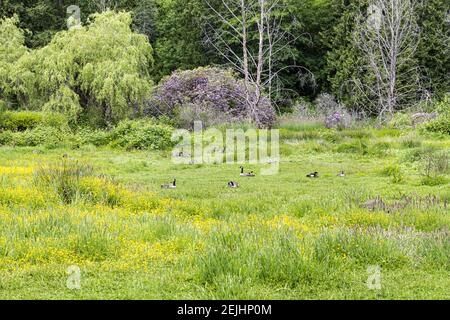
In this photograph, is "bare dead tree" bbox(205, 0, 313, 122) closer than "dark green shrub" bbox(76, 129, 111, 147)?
No

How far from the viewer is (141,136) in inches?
928

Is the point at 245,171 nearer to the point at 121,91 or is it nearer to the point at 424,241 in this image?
the point at 424,241

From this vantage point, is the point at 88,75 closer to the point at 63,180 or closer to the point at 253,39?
the point at 63,180

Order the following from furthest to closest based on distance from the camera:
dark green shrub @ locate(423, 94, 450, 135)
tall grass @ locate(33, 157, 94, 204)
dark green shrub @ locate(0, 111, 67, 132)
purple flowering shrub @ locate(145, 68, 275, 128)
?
1. purple flowering shrub @ locate(145, 68, 275, 128)
2. dark green shrub @ locate(0, 111, 67, 132)
3. dark green shrub @ locate(423, 94, 450, 135)
4. tall grass @ locate(33, 157, 94, 204)

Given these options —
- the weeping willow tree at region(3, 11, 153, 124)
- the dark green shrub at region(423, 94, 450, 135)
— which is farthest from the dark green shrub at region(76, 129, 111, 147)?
the dark green shrub at region(423, 94, 450, 135)

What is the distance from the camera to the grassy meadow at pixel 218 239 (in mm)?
6305

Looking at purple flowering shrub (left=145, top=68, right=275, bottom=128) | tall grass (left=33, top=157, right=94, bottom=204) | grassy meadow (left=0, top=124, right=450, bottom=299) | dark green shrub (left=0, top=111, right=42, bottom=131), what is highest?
purple flowering shrub (left=145, top=68, right=275, bottom=128)

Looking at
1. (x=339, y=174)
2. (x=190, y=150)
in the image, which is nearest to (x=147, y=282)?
(x=339, y=174)

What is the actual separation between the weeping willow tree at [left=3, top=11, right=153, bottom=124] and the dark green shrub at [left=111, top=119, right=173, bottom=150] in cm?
232

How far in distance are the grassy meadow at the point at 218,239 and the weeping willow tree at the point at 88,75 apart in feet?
42.9

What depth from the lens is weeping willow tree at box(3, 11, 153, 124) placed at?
26531 millimetres

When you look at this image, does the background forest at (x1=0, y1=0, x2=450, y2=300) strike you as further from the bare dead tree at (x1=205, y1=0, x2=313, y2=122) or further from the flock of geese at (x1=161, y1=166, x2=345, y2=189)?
the bare dead tree at (x1=205, y1=0, x2=313, y2=122)

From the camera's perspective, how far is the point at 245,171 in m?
17.2

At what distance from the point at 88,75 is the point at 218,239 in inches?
→ 818
